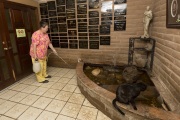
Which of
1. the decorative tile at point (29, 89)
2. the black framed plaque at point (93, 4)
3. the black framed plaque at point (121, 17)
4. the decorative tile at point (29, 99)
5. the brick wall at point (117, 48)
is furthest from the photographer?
the black framed plaque at point (93, 4)

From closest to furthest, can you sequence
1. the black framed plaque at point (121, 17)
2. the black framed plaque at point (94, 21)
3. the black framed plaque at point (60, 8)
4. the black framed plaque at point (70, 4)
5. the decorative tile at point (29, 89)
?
the decorative tile at point (29, 89), the black framed plaque at point (121, 17), the black framed plaque at point (94, 21), the black framed plaque at point (70, 4), the black framed plaque at point (60, 8)

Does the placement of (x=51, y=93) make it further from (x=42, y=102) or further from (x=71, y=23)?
(x=71, y=23)

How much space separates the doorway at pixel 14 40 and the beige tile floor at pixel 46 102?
0.30m

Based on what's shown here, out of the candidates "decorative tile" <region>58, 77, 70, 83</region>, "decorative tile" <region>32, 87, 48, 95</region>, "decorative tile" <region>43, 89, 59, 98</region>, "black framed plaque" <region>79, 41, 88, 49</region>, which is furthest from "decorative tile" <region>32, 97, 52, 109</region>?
"black framed plaque" <region>79, 41, 88, 49</region>

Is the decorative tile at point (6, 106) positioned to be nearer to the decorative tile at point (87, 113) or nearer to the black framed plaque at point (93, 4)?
the decorative tile at point (87, 113)

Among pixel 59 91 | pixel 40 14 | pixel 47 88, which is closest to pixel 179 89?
pixel 59 91

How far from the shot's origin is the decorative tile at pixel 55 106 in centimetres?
194

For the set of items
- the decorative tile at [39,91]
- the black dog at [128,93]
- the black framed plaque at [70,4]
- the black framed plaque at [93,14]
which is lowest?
the decorative tile at [39,91]

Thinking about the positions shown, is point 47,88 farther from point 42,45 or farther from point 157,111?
point 157,111

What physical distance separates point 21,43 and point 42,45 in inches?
31.2

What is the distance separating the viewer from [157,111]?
1.28 m

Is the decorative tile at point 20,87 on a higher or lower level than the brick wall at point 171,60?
lower

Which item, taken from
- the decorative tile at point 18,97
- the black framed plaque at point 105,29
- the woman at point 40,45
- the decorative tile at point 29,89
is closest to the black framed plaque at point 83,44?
the black framed plaque at point 105,29

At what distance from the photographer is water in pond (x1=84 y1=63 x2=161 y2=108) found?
175 centimetres
